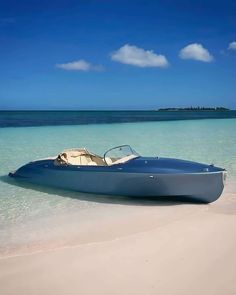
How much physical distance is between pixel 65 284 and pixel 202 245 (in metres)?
2.12

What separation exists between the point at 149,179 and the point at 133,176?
37cm

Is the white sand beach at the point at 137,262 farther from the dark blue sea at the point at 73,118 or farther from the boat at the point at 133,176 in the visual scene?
the dark blue sea at the point at 73,118

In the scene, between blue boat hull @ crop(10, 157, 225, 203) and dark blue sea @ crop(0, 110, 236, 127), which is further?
dark blue sea @ crop(0, 110, 236, 127)

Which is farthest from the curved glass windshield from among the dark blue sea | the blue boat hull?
the dark blue sea

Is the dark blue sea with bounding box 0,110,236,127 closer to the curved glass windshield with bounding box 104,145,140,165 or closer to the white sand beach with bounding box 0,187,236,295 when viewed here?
the curved glass windshield with bounding box 104,145,140,165

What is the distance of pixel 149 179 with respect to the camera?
7688mm

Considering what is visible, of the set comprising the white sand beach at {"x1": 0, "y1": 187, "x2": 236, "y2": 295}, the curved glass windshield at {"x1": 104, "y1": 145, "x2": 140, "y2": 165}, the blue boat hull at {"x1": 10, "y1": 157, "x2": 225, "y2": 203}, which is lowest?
the white sand beach at {"x1": 0, "y1": 187, "x2": 236, "y2": 295}

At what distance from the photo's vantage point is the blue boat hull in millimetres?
7449

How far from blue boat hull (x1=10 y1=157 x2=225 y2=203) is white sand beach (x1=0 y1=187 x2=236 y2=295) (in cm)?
100

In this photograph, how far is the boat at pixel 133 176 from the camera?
7465 mm

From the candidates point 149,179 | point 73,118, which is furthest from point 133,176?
point 73,118

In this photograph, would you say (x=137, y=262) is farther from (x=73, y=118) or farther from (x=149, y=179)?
(x=73, y=118)

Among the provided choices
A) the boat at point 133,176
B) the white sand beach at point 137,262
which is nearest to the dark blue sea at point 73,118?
the boat at point 133,176

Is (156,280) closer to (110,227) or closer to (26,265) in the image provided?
(26,265)
